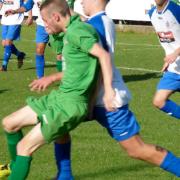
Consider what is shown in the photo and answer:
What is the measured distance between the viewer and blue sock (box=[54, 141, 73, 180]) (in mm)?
6551

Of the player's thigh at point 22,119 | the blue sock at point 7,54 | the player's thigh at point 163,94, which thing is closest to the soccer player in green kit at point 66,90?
the player's thigh at point 22,119

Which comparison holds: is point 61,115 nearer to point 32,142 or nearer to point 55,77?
point 32,142

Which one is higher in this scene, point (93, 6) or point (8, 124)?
point (93, 6)

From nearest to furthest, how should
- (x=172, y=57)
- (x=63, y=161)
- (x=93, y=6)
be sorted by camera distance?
(x=93, y=6) → (x=63, y=161) → (x=172, y=57)

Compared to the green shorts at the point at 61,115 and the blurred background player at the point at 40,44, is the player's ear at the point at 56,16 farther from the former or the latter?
the blurred background player at the point at 40,44

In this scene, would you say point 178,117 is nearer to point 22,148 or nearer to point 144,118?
point 144,118

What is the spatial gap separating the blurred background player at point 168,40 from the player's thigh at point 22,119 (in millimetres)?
3210

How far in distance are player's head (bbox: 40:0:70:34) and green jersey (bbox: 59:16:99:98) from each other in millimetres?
67

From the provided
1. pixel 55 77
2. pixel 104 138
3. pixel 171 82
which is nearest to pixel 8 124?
pixel 55 77

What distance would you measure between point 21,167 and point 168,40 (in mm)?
3697

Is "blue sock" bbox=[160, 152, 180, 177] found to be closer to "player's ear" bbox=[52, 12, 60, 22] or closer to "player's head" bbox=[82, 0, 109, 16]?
"player's head" bbox=[82, 0, 109, 16]

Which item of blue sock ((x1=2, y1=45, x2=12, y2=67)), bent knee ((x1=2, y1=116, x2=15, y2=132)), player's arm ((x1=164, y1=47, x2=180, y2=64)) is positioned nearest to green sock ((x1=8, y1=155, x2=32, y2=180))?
bent knee ((x1=2, y1=116, x2=15, y2=132))

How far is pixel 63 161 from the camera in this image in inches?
259

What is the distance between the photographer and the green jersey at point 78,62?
19.1ft
